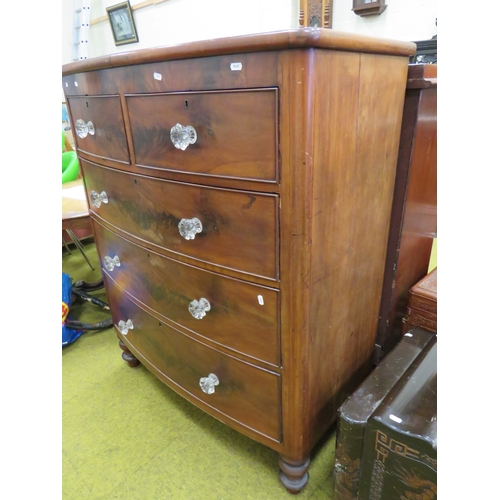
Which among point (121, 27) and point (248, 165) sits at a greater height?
point (121, 27)

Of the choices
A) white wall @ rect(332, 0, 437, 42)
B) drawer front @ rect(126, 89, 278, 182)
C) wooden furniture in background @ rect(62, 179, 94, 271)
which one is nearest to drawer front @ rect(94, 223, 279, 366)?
drawer front @ rect(126, 89, 278, 182)

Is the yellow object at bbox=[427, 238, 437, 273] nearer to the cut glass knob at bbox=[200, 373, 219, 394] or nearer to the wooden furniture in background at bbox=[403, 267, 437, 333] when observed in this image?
the wooden furniture in background at bbox=[403, 267, 437, 333]

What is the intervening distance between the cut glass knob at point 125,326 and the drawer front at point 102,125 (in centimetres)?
53

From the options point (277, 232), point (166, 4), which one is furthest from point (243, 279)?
point (166, 4)

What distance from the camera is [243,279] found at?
78 cm

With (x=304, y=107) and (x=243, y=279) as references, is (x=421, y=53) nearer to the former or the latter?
(x=304, y=107)

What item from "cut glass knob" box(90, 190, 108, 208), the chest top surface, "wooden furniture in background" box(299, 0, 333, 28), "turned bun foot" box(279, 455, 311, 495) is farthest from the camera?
"wooden furniture in background" box(299, 0, 333, 28)

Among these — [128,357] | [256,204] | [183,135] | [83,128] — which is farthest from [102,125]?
[128,357]

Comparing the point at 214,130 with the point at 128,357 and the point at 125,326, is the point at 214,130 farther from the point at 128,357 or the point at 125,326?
the point at 128,357

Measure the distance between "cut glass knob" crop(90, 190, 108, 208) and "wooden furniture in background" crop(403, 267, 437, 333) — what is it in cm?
90

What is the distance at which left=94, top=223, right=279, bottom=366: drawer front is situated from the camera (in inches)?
31.2

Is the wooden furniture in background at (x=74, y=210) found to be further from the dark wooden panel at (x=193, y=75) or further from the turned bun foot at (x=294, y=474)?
the turned bun foot at (x=294, y=474)

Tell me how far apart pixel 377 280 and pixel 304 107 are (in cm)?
57

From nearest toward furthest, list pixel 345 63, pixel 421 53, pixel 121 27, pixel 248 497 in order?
pixel 345 63 → pixel 248 497 → pixel 421 53 → pixel 121 27
